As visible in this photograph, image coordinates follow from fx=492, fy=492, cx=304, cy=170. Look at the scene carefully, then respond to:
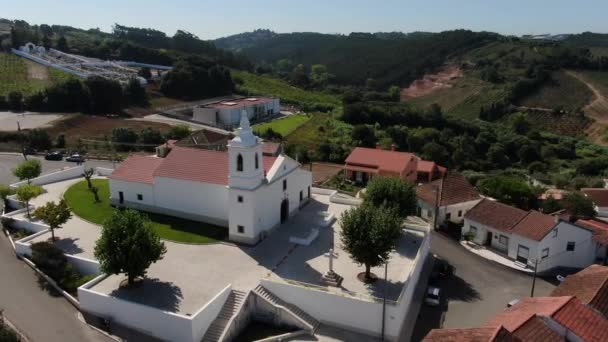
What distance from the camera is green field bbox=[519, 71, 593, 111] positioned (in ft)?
376

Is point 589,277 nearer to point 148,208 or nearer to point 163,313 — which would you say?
point 163,313

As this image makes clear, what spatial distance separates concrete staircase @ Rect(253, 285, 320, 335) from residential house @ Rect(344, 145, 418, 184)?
24507 millimetres

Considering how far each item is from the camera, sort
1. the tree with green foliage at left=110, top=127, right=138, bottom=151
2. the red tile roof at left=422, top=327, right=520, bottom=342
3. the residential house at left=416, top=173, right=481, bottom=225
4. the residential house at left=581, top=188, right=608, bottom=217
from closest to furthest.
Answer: the red tile roof at left=422, top=327, right=520, bottom=342, the residential house at left=416, top=173, right=481, bottom=225, the residential house at left=581, top=188, right=608, bottom=217, the tree with green foliage at left=110, top=127, right=138, bottom=151

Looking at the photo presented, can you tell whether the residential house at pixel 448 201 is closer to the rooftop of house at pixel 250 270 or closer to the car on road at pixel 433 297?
the rooftop of house at pixel 250 270

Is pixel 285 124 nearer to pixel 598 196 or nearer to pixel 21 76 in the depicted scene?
pixel 21 76

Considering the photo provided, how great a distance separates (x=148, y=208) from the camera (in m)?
38.3

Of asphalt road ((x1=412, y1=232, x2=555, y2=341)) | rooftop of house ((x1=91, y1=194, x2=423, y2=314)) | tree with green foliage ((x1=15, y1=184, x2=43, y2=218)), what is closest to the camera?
rooftop of house ((x1=91, y1=194, x2=423, y2=314))

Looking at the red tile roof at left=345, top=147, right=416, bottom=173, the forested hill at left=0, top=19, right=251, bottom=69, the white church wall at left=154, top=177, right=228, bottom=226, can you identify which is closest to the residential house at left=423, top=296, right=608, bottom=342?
the white church wall at left=154, top=177, right=228, bottom=226

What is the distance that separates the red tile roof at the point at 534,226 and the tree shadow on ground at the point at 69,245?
95.4ft

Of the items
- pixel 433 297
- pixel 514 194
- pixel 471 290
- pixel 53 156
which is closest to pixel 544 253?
pixel 471 290

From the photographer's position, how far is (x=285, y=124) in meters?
85.8

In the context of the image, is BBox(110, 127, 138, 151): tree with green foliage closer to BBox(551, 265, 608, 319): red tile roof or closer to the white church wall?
the white church wall

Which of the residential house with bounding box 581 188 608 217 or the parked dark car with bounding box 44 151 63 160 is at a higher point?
the parked dark car with bounding box 44 151 63 160

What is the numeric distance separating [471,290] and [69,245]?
85.0ft
